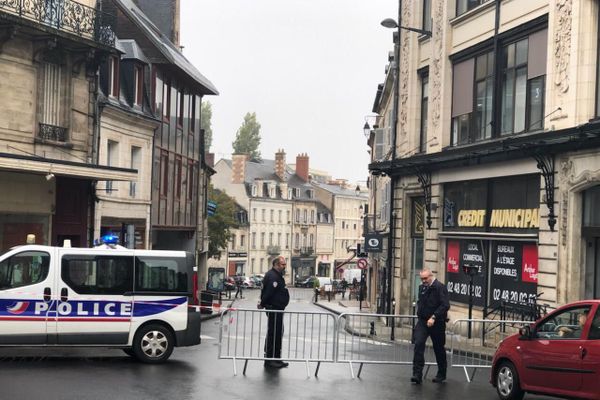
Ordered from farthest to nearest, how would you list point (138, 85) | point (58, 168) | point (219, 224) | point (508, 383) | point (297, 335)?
point (219, 224) → point (138, 85) → point (58, 168) → point (297, 335) → point (508, 383)

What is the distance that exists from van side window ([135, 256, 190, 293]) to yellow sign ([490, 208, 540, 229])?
9851mm

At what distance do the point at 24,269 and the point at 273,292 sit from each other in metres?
4.14

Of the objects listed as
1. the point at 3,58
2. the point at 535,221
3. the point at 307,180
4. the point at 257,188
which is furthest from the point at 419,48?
the point at 307,180

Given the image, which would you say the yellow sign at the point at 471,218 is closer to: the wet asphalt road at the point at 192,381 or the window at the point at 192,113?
the wet asphalt road at the point at 192,381

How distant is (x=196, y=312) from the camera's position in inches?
595

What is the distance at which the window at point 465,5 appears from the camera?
24875 mm

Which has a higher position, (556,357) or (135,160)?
(135,160)

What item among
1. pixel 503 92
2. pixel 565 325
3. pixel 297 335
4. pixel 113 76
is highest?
pixel 113 76

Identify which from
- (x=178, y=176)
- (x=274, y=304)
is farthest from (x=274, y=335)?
(x=178, y=176)

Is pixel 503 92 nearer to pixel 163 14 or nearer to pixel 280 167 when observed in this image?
pixel 163 14

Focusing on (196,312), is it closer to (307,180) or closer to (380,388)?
(380,388)

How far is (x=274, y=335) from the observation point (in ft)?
46.6

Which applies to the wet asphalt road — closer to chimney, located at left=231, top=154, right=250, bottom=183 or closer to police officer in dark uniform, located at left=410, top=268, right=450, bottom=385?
police officer in dark uniform, located at left=410, top=268, right=450, bottom=385

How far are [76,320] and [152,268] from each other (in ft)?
5.03
